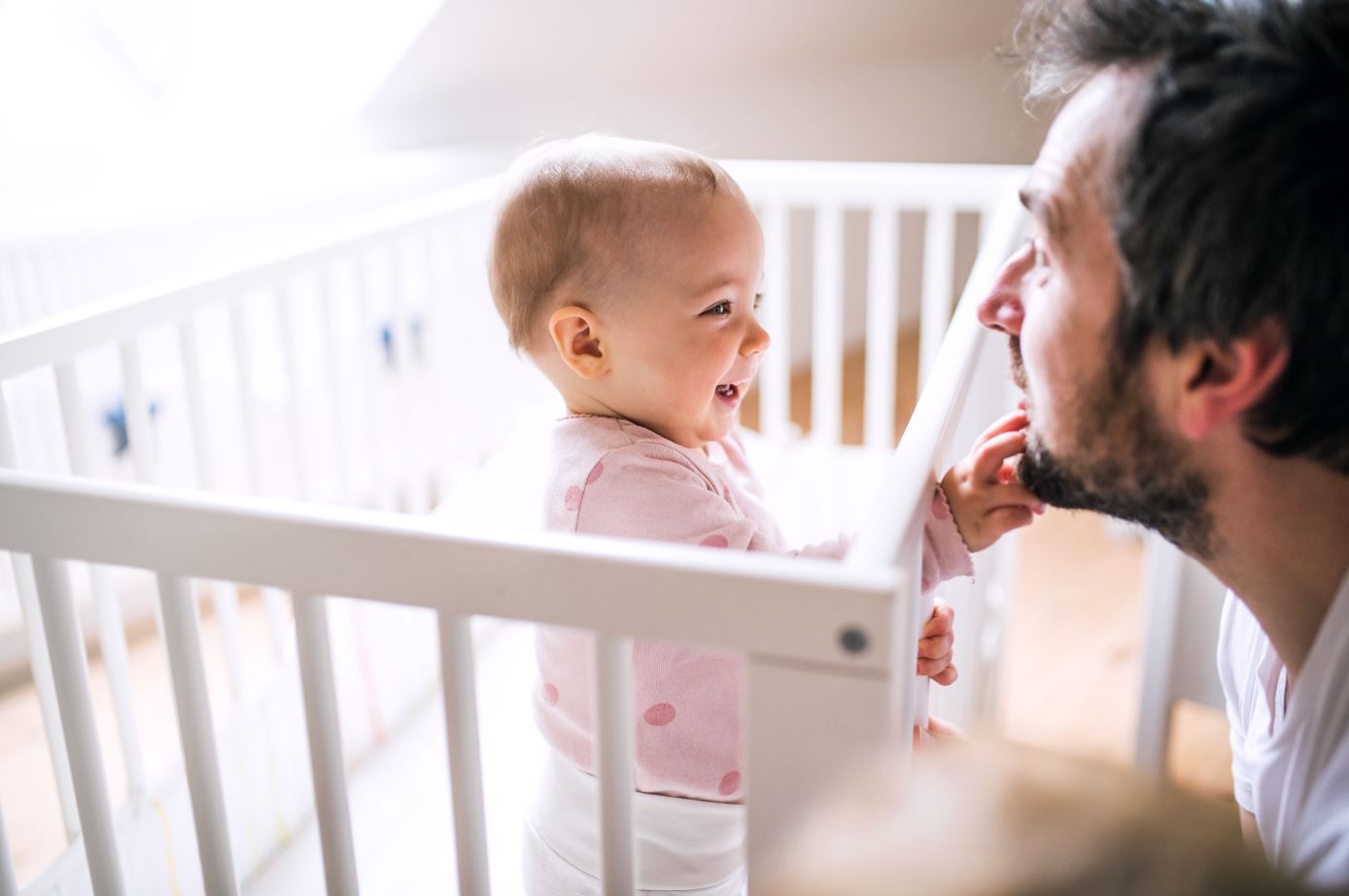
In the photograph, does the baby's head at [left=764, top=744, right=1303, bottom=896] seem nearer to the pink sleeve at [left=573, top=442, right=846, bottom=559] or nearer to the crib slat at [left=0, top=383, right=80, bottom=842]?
the pink sleeve at [left=573, top=442, right=846, bottom=559]

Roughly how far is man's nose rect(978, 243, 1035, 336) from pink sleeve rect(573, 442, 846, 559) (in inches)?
7.7

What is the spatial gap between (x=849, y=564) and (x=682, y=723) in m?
0.34

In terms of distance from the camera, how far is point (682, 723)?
2.70 ft

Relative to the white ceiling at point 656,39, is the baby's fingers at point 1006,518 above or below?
below

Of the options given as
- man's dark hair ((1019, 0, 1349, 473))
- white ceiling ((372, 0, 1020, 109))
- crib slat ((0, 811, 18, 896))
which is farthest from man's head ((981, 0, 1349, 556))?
white ceiling ((372, 0, 1020, 109))

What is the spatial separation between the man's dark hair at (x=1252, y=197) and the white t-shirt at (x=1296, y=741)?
120 mm

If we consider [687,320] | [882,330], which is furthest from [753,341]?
[882,330]

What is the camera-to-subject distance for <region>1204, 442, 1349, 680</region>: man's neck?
691 mm

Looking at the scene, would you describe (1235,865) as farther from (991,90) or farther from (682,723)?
(991,90)

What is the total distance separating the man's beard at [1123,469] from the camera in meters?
0.71

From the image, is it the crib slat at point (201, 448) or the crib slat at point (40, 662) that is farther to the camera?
the crib slat at point (201, 448)

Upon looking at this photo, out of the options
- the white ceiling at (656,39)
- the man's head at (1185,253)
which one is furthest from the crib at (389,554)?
the white ceiling at (656,39)

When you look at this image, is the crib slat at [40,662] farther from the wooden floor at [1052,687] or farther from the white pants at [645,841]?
the wooden floor at [1052,687]

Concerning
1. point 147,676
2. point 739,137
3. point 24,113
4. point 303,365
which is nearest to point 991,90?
point 739,137
